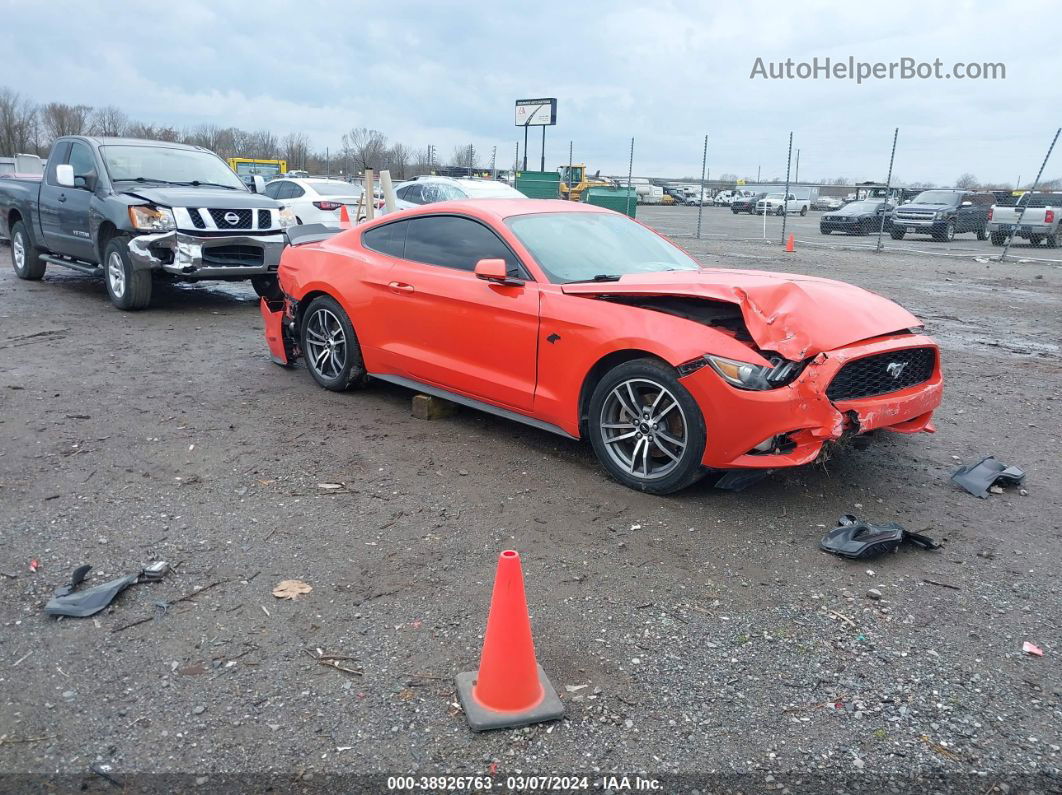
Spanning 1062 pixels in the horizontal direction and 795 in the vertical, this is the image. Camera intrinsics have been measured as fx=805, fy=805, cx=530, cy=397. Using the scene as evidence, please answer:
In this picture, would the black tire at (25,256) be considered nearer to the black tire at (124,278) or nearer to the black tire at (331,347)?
the black tire at (124,278)

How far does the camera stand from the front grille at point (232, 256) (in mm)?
9250

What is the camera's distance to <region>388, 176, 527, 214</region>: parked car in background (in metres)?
16.0

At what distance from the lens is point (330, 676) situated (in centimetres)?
288

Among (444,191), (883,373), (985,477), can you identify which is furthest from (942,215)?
(883,373)

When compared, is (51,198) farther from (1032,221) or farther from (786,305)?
(1032,221)

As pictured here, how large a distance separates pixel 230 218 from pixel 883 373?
7.70 m

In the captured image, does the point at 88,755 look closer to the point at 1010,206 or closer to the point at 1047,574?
the point at 1047,574

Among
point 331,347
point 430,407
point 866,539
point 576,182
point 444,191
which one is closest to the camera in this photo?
point 866,539

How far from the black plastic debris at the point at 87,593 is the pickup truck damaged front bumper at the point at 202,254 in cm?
634

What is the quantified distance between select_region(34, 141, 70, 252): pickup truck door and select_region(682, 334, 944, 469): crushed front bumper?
31.5 ft

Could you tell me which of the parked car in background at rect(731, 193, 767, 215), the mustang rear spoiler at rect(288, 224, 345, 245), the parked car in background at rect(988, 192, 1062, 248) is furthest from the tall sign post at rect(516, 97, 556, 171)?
the mustang rear spoiler at rect(288, 224, 345, 245)

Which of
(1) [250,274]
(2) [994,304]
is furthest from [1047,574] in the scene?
(2) [994,304]

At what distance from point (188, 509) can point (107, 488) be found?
2.01 feet

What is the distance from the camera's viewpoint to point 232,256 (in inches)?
372
